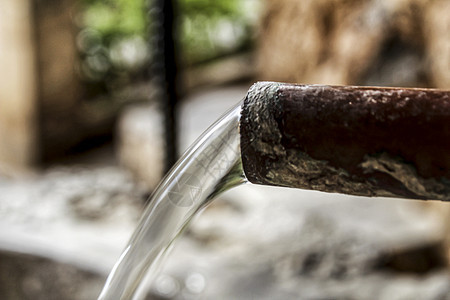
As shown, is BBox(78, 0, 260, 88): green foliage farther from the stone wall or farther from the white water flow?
the white water flow

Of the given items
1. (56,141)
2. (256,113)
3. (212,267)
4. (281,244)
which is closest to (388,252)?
(281,244)

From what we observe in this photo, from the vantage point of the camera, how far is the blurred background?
1643 millimetres

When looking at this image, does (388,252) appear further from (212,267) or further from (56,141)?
(56,141)

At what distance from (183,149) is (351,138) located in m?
2.55

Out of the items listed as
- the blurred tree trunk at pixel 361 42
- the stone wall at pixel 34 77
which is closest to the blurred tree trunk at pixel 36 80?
the stone wall at pixel 34 77

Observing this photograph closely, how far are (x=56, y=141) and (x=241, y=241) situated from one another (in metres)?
2.33

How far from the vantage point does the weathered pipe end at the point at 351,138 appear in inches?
17.9

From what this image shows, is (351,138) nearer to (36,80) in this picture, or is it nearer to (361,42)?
(361,42)

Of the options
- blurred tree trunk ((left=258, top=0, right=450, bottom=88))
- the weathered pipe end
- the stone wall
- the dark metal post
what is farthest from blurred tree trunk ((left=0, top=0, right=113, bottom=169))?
the weathered pipe end

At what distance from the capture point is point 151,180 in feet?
10.7

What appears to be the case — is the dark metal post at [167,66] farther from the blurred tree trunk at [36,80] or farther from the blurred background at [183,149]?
the blurred tree trunk at [36,80]

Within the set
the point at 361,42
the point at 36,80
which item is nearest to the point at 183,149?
the point at 361,42

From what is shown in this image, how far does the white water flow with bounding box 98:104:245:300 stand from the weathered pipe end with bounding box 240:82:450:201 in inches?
2.7

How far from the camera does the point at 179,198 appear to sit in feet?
2.34
